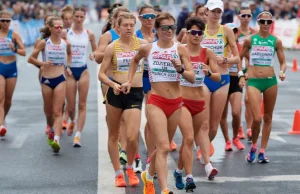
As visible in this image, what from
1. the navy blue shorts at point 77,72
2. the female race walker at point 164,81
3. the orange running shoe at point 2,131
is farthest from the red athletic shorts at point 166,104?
the orange running shoe at point 2,131

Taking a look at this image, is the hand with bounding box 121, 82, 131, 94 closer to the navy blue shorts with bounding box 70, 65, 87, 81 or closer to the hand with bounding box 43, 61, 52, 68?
the hand with bounding box 43, 61, 52, 68

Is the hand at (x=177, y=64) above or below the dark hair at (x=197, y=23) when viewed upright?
below

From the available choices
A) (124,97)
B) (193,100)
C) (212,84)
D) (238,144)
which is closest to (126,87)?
(124,97)

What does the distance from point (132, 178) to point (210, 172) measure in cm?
94

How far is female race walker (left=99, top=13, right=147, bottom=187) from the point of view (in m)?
10.5

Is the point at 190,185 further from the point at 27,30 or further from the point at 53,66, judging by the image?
the point at 27,30

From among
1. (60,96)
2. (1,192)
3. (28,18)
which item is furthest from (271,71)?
(28,18)

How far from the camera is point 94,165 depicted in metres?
12.2

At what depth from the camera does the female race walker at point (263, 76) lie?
1233 cm

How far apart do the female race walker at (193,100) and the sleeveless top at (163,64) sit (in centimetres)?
62

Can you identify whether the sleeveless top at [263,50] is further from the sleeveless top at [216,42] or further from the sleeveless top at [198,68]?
the sleeveless top at [198,68]

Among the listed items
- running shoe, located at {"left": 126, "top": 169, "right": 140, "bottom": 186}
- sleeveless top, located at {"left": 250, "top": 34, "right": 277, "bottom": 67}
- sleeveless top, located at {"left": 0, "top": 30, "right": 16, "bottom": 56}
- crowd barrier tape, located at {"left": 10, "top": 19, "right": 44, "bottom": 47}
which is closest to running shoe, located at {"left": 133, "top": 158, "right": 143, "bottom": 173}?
running shoe, located at {"left": 126, "top": 169, "right": 140, "bottom": 186}

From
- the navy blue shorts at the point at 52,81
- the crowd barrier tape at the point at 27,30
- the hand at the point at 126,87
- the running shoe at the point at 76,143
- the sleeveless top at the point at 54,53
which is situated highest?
the hand at the point at 126,87

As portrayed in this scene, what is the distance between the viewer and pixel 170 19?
389 inches
